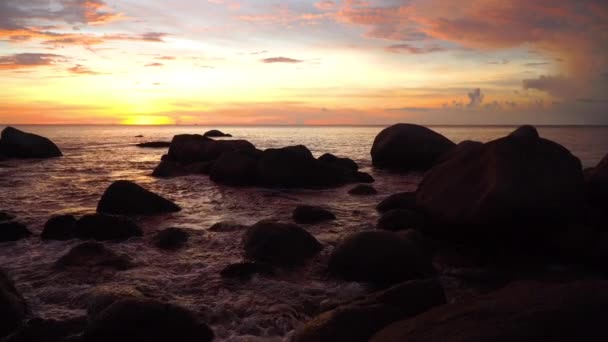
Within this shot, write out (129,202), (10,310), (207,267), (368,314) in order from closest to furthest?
(368,314), (10,310), (207,267), (129,202)

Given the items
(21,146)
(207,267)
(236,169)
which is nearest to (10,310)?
(207,267)

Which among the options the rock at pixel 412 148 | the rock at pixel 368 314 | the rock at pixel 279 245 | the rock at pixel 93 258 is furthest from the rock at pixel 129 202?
the rock at pixel 412 148

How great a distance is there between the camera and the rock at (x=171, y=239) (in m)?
8.91

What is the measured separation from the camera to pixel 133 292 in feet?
19.4

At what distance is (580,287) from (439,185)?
5.72 m

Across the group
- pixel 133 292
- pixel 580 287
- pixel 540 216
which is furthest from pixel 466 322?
pixel 540 216

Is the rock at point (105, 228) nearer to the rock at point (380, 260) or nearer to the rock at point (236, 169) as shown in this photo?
the rock at point (380, 260)

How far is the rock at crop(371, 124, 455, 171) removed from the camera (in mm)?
23703

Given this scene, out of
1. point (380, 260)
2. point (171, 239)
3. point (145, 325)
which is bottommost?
point (171, 239)

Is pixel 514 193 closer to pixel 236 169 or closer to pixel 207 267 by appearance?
pixel 207 267

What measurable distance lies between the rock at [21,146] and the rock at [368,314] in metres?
33.9

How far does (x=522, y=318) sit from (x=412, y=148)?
67.9 ft

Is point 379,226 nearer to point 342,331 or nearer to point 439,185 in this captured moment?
point 439,185

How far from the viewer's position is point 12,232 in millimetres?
9477
